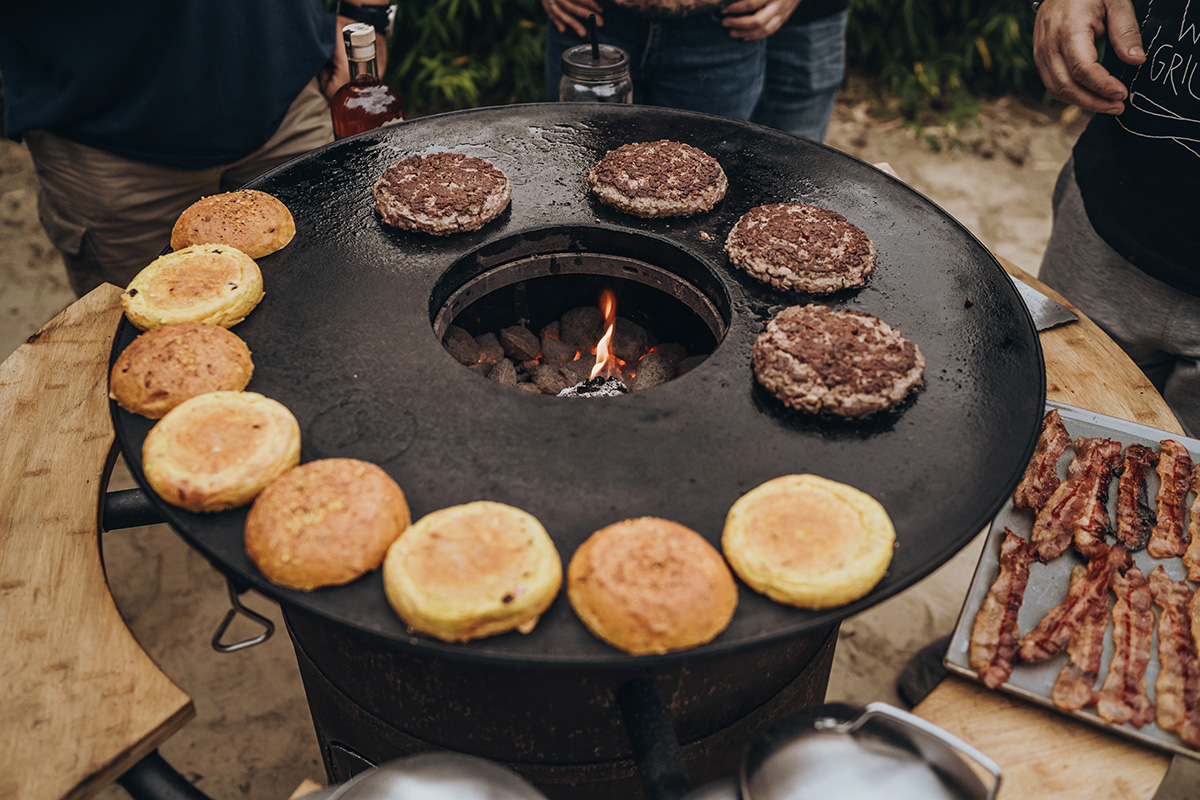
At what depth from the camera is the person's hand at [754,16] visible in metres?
4.17

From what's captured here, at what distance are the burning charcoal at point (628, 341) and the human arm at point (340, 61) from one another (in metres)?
2.11

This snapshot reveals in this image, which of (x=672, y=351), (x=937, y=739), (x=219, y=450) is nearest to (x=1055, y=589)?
(x=937, y=739)

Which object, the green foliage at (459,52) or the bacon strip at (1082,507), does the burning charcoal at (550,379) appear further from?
the green foliage at (459,52)

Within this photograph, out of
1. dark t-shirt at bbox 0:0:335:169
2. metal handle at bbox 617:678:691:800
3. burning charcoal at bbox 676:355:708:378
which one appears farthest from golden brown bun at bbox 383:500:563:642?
dark t-shirt at bbox 0:0:335:169

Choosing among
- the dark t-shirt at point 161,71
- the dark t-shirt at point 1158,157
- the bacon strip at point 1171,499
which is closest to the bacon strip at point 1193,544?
the bacon strip at point 1171,499

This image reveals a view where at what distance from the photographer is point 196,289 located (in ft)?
8.31

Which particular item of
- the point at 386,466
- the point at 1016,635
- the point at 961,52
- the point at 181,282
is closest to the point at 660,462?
the point at 386,466

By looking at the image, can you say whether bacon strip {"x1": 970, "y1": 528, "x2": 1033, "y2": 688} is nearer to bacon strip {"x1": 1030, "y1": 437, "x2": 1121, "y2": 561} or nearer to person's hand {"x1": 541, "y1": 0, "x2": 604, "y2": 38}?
bacon strip {"x1": 1030, "y1": 437, "x2": 1121, "y2": 561}

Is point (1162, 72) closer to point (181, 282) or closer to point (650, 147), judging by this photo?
point (650, 147)

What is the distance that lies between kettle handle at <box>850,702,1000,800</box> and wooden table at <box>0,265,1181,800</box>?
2.24 feet

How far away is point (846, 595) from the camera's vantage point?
190 centimetres

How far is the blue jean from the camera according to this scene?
4.59m

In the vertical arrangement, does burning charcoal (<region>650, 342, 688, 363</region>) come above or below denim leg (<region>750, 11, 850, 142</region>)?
below

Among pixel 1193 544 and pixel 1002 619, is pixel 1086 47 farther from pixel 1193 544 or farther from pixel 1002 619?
pixel 1002 619
